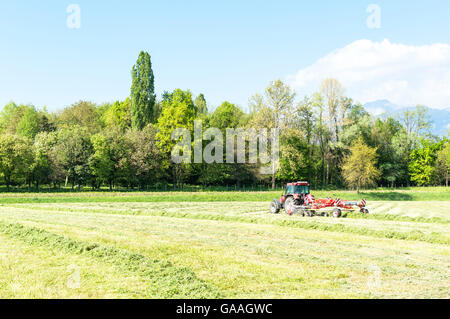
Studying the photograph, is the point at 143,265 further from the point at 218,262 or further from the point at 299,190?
the point at 299,190

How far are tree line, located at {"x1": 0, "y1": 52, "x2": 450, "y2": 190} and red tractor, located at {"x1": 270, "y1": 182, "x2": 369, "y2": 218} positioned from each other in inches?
991

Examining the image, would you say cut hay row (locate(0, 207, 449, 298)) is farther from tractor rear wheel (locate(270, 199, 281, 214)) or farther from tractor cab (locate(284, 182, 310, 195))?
tractor rear wheel (locate(270, 199, 281, 214))

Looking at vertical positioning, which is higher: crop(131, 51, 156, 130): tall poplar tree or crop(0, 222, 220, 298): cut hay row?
crop(131, 51, 156, 130): tall poplar tree

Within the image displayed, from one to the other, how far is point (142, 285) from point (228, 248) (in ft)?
14.9

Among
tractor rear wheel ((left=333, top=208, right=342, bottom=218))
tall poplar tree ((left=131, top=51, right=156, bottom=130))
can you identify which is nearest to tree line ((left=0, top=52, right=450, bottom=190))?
tall poplar tree ((left=131, top=51, right=156, bottom=130))

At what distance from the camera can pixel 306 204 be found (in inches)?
950

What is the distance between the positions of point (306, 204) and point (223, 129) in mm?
38109

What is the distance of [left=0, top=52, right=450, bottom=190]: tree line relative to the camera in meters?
51.2

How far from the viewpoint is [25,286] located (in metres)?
8.01

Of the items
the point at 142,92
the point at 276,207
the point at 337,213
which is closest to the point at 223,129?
the point at 142,92

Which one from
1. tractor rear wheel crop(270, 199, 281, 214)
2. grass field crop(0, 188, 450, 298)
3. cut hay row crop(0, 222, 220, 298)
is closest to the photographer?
cut hay row crop(0, 222, 220, 298)

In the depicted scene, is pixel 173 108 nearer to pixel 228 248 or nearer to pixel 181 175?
pixel 181 175
